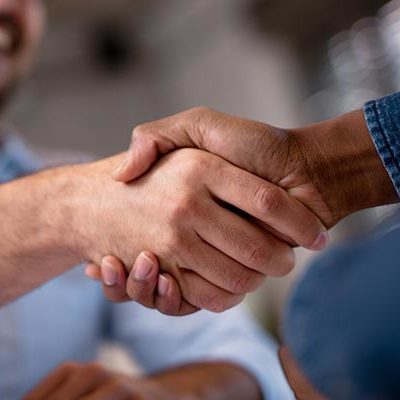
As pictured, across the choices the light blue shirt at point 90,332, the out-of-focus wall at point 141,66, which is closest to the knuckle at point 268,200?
the light blue shirt at point 90,332

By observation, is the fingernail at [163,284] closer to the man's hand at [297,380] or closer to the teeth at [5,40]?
the man's hand at [297,380]

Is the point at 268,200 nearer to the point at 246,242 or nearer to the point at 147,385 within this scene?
the point at 246,242

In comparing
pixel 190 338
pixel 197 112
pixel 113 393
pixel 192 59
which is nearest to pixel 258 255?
pixel 197 112

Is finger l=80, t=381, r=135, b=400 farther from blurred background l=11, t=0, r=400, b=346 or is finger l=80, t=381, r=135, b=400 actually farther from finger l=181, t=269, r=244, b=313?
blurred background l=11, t=0, r=400, b=346

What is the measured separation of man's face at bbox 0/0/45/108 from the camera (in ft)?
3.72

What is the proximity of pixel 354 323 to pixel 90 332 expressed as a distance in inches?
29.2

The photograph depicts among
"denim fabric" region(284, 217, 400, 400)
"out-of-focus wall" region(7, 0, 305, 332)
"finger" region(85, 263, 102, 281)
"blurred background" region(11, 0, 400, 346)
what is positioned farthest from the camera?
"out-of-focus wall" region(7, 0, 305, 332)

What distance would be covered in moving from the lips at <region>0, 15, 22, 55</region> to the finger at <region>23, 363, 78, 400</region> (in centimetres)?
67

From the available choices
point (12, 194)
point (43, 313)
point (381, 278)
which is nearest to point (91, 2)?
point (43, 313)

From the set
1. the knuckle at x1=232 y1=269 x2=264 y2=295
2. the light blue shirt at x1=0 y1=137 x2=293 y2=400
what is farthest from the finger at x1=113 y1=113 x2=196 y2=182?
the light blue shirt at x1=0 y1=137 x2=293 y2=400

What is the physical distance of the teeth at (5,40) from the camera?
1.14m

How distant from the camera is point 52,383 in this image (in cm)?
65

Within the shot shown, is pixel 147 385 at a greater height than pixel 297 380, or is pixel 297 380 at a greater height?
pixel 297 380

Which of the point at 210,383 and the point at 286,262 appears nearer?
the point at 286,262
